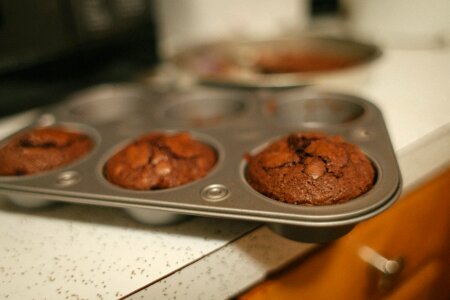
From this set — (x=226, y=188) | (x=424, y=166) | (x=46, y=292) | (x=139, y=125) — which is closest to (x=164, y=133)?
(x=139, y=125)

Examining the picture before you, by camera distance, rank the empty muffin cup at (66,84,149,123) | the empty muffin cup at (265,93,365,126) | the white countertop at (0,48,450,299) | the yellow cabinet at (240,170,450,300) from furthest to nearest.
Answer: the empty muffin cup at (66,84,149,123) < the empty muffin cup at (265,93,365,126) < the yellow cabinet at (240,170,450,300) < the white countertop at (0,48,450,299)

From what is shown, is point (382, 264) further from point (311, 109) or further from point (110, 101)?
point (110, 101)

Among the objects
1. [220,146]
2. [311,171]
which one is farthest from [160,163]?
[311,171]

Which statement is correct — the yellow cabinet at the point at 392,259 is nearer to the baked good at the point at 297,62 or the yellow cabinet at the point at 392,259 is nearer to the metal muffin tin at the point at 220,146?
the metal muffin tin at the point at 220,146

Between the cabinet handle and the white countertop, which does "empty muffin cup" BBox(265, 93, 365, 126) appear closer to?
the white countertop

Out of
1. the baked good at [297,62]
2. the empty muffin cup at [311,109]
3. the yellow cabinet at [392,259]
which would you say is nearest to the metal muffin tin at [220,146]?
the empty muffin cup at [311,109]

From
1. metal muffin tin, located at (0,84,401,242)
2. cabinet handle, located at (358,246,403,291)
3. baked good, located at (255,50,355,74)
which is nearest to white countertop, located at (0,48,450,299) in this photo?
metal muffin tin, located at (0,84,401,242)
